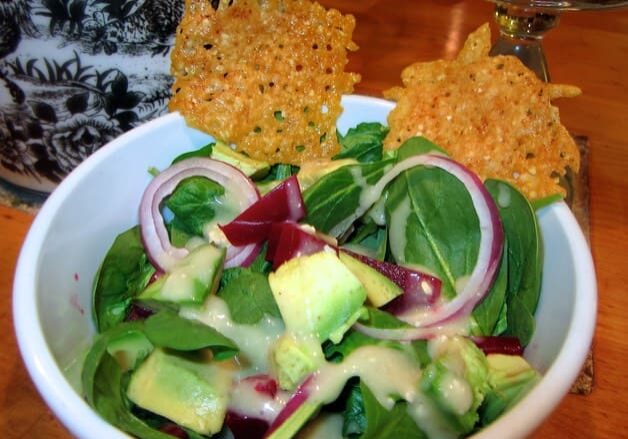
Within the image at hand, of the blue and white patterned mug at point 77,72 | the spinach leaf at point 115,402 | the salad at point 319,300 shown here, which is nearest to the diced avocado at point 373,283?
the salad at point 319,300

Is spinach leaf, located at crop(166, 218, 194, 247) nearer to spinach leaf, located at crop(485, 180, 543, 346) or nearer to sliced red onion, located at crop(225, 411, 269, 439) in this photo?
sliced red onion, located at crop(225, 411, 269, 439)

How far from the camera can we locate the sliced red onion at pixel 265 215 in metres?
0.66

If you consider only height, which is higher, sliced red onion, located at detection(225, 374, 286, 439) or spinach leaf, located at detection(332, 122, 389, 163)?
spinach leaf, located at detection(332, 122, 389, 163)

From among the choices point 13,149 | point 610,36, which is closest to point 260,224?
point 13,149

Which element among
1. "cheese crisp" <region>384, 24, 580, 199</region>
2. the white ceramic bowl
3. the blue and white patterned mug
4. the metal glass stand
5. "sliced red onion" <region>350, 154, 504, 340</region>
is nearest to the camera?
the white ceramic bowl

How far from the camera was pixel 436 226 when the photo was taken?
27.1 inches

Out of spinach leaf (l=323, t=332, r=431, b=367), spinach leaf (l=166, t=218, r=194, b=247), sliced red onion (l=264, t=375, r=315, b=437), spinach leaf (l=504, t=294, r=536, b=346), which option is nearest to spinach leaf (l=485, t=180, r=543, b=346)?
spinach leaf (l=504, t=294, r=536, b=346)

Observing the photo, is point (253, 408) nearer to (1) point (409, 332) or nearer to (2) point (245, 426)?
(2) point (245, 426)

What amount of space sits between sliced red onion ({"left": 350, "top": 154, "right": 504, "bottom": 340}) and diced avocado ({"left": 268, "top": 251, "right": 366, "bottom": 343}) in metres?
0.06

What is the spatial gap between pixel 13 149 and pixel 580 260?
0.78 m

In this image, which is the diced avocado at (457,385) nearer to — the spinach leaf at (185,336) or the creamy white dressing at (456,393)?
the creamy white dressing at (456,393)

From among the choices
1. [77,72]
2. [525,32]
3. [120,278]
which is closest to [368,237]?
[120,278]

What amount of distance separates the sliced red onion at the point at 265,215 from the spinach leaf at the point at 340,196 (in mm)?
16

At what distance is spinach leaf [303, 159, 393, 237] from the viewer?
69cm
